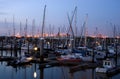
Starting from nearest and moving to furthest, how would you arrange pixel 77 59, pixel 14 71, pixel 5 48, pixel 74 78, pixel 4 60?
pixel 74 78
pixel 14 71
pixel 77 59
pixel 4 60
pixel 5 48

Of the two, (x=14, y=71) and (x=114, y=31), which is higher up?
(x=114, y=31)

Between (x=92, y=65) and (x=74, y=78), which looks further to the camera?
(x=92, y=65)

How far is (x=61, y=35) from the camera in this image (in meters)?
87.4

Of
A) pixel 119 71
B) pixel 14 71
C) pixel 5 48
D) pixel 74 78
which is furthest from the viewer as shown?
pixel 5 48

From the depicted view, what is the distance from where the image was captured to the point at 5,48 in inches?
3238

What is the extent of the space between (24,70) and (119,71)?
43.7 ft

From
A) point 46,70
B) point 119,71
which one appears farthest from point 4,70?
point 119,71

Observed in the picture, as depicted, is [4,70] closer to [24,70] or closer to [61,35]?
[24,70]

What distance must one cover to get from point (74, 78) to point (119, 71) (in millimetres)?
7001

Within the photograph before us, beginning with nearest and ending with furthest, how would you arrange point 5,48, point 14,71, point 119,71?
point 119,71, point 14,71, point 5,48

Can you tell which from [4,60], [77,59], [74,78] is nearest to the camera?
[74,78]

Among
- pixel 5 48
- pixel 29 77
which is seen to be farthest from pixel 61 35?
pixel 29 77

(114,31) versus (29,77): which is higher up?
(114,31)

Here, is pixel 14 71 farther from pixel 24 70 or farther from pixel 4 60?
pixel 4 60
